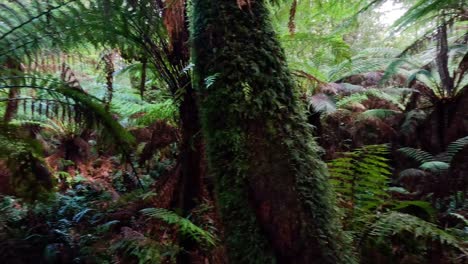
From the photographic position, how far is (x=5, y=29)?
6.75 ft

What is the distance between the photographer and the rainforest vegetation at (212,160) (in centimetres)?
135

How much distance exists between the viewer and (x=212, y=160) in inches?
58.3

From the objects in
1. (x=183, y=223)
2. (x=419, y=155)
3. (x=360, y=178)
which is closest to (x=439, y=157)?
(x=419, y=155)

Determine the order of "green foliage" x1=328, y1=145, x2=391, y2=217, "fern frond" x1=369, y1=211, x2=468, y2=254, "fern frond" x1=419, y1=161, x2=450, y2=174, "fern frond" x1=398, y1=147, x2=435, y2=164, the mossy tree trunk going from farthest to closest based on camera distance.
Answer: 1. "fern frond" x1=398, y1=147, x2=435, y2=164
2. "fern frond" x1=419, y1=161, x2=450, y2=174
3. "green foliage" x1=328, y1=145, x2=391, y2=217
4. "fern frond" x1=369, y1=211, x2=468, y2=254
5. the mossy tree trunk

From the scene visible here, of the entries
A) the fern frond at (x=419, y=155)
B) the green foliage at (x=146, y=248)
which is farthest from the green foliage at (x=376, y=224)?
the fern frond at (x=419, y=155)

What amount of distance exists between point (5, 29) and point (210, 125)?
1395 millimetres

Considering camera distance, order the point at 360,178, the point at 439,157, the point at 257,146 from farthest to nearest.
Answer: the point at 439,157, the point at 360,178, the point at 257,146

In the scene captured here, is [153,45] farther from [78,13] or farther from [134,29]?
[78,13]

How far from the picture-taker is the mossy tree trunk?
4.22 ft

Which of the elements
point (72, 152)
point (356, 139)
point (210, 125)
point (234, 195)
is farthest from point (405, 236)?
point (72, 152)

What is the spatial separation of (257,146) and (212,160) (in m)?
0.22

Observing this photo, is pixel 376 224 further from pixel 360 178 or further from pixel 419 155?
pixel 419 155

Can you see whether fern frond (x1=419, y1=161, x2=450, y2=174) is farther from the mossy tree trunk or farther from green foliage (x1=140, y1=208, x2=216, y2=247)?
green foliage (x1=140, y1=208, x2=216, y2=247)

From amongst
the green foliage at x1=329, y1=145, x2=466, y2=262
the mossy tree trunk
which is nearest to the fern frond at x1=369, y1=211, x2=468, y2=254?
the green foliage at x1=329, y1=145, x2=466, y2=262
